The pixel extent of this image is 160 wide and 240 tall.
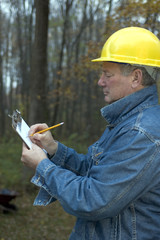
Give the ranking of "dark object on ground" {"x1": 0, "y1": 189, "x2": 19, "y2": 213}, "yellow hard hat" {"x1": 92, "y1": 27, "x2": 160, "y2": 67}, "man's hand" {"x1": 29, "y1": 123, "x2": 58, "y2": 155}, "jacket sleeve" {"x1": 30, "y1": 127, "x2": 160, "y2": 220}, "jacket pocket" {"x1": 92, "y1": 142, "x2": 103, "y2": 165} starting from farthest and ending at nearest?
"dark object on ground" {"x1": 0, "y1": 189, "x2": 19, "y2": 213} → "man's hand" {"x1": 29, "y1": 123, "x2": 58, "y2": 155} → "jacket pocket" {"x1": 92, "y1": 142, "x2": 103, "y2": 165} → "yellow hard hat" {"x1": 92, "y1": 27, "x2": 160, "y2": 67} → "jacket sleeve" {"x1": 30, "y1": 127, "x2": 160, "y2": 220}

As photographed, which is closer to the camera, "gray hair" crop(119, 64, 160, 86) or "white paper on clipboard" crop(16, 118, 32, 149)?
"gray hair" crop(119, 64, 160, 86)

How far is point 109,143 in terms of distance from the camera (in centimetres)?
160

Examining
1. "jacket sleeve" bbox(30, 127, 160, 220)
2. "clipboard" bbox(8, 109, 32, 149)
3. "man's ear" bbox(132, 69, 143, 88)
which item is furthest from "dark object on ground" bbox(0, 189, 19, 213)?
"man's ear" bbox(132, 69, 143, 88)

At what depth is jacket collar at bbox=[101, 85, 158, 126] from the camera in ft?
5.24

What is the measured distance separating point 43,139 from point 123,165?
81cm

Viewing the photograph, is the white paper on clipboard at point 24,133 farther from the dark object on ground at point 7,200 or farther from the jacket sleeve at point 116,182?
the dark object on ground at point 7,200

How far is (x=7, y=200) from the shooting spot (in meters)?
6.00

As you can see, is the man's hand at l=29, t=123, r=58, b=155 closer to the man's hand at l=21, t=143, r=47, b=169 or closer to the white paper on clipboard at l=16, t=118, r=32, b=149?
the white paper on clipboard at l=16, t=118, r=32, b=149

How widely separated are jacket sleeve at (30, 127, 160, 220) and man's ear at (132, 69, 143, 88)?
0.34 meters

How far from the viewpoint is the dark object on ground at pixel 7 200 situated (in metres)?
Answer: 5.89

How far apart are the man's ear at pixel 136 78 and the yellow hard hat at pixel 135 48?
0.07 meters

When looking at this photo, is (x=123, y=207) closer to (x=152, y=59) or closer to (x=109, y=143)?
(x=109, y=143)

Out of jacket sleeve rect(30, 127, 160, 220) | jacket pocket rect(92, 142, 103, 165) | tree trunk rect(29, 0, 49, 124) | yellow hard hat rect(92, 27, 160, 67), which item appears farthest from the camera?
tree trunk rect(29, 0, 49, 124)

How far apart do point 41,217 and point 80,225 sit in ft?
15.7
